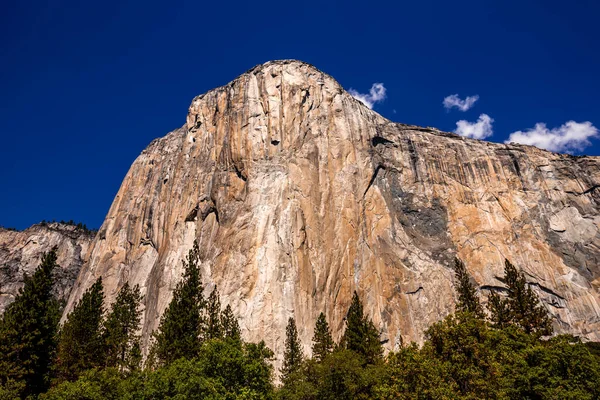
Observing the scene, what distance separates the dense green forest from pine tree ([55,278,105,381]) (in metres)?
0.10

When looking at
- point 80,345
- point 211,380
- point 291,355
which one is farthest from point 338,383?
point 80,345

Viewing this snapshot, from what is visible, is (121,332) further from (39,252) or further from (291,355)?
(39,252)

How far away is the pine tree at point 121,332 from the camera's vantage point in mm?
42100

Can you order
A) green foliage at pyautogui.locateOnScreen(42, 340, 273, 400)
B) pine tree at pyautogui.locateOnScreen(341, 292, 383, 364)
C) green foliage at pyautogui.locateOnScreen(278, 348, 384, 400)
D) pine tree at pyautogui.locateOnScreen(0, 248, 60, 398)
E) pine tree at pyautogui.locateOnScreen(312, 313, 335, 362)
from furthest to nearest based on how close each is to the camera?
pine tree at pyautogui.locateOnScreen(312, 313, 335, 362)
pine tree at pyautogui.locateOnScreen(341, 292, 383, 364)
pine tree at pyautogui.locateOnScreen(0, 248, 60, 398)
green foliage at pyautogui.locateOnScreen(278, 348, 384, 400)
green foliage at pyautogui.locateOnScreen(42, 340, 273, 400)

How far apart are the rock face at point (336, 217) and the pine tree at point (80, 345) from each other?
16349 mm

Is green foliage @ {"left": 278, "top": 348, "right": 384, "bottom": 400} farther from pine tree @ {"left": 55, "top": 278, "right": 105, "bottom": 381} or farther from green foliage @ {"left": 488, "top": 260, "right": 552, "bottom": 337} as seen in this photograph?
pine tree @ {"left": 55, "top": 278, "right": 105, "bottom": 381}

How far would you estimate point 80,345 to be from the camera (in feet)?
135

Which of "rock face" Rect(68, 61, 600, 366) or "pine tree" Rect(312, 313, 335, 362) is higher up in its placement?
"rock face" Rect(68, 61, 600, 366)

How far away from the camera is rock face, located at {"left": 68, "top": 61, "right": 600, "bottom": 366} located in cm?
5972

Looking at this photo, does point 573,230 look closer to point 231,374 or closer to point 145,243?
point 231,374

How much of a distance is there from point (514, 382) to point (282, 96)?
199ft

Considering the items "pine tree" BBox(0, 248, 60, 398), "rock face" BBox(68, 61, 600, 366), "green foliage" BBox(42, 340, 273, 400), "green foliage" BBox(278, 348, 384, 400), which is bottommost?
"green foliage" BBox(42, 340, 273, 400)

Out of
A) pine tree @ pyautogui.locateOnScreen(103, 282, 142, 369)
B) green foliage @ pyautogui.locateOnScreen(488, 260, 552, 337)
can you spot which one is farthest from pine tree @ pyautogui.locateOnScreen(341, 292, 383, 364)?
pine tree @ pyautogui.locateOnScreen(103, 282, 142, 369)

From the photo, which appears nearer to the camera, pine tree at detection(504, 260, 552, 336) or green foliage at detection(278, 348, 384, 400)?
green foliage at detection(278, 348, 384, 400)
